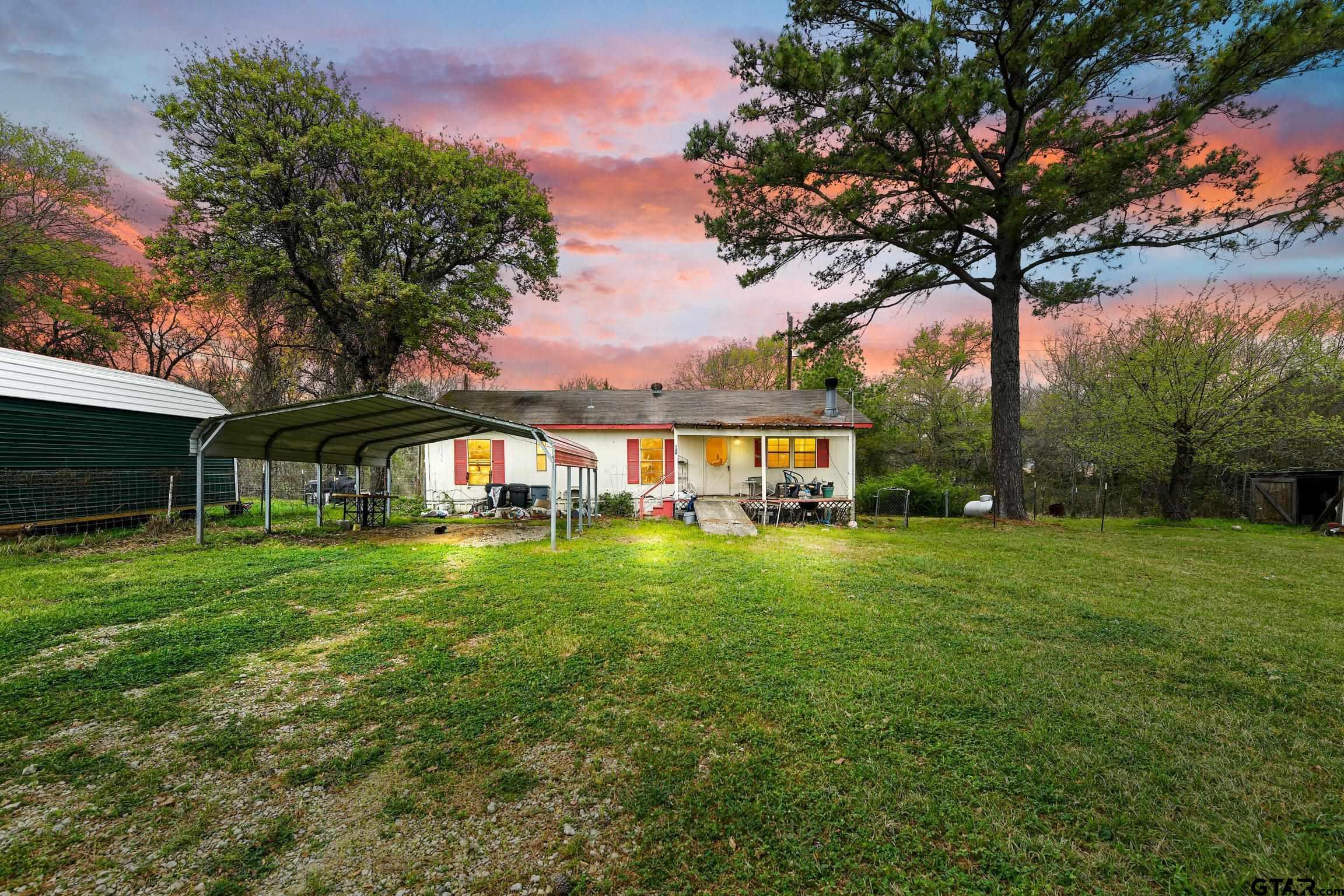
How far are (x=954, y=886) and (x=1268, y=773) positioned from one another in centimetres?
209

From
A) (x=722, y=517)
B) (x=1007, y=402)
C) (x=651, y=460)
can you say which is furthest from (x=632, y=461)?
(x=1007, y=402)

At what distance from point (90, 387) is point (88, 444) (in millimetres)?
1262

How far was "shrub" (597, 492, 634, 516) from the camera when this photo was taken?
1442 centimetres

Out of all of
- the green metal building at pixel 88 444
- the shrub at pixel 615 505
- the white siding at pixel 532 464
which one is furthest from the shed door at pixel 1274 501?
the green metal building at pixel 88 444

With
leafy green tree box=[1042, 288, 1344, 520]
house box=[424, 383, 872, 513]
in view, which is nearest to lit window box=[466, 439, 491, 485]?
house box=[424, 383, 872, 513]

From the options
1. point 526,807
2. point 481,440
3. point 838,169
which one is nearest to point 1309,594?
point 526,807

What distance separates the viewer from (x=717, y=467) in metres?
15.4

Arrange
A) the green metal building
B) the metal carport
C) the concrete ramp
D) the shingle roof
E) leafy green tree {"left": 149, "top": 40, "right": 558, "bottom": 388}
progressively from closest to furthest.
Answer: the metal carport → the green metal building → the concrete ramp → leafy green tree {"left": 149, "top": 40, "right": 558, "bottom": 388} → the shingle roof

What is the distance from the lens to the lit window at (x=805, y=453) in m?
14.8

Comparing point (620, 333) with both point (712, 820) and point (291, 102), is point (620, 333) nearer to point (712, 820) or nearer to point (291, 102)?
point (291, 102)

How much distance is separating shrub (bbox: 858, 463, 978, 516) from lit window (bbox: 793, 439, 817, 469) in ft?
10.3

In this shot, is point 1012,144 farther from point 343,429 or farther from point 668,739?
point 343,429

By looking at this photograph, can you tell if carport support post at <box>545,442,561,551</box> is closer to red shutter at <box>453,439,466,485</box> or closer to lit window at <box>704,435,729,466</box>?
lit window at <box>704,435,729,466</box>
